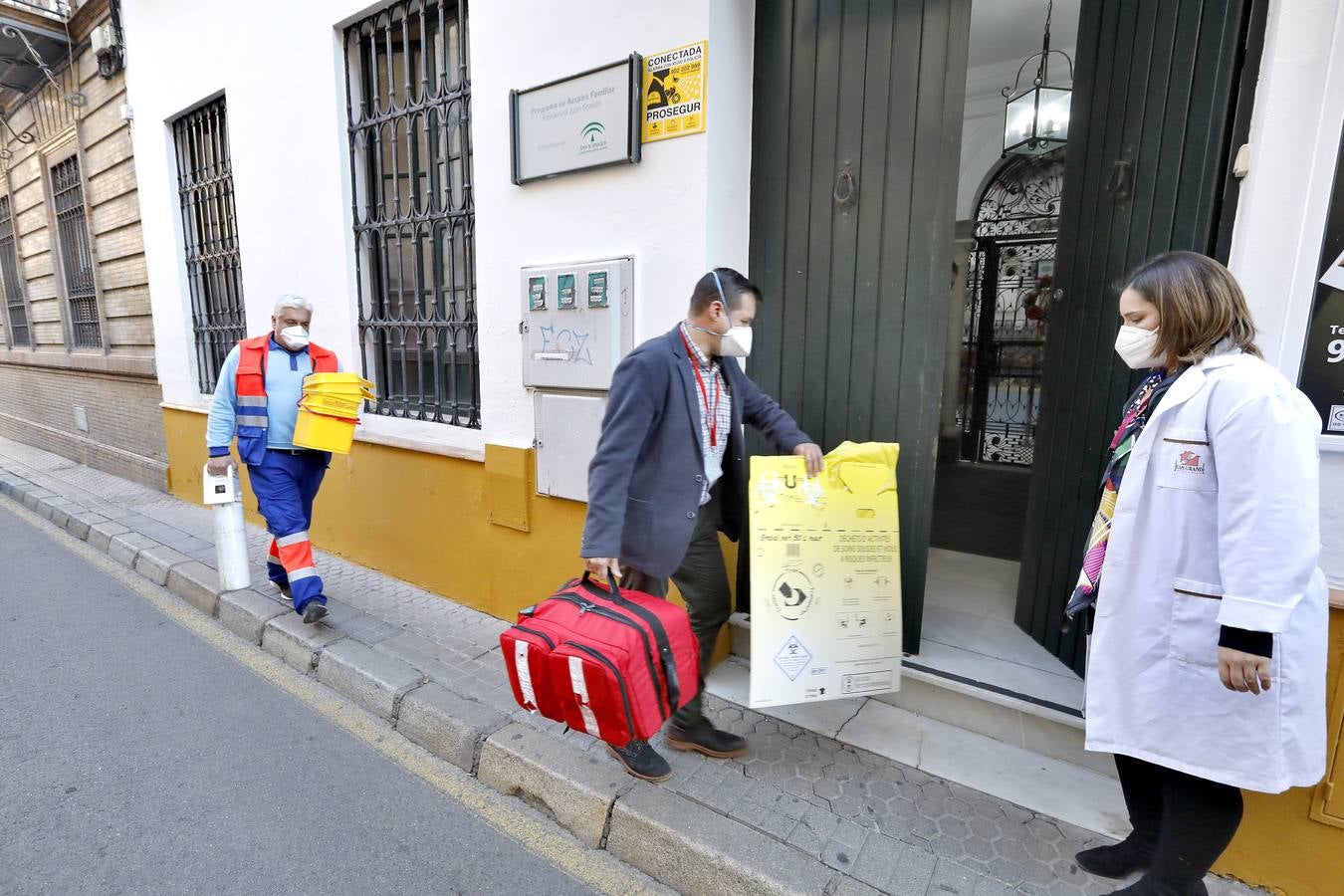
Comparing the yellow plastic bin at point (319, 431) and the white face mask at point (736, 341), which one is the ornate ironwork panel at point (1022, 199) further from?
the yellow plastic bin at point (319, 431)

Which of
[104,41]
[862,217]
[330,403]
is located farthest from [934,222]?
[104,41]

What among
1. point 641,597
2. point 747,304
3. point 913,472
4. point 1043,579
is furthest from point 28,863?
point 1043,579

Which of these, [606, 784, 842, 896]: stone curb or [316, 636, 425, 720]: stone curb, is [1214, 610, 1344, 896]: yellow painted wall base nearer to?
[606, 784, 842, 896]: stone curb

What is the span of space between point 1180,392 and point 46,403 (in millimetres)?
13470

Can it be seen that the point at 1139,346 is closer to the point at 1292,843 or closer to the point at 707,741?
the point at 1292,843

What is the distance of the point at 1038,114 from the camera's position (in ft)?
15.2

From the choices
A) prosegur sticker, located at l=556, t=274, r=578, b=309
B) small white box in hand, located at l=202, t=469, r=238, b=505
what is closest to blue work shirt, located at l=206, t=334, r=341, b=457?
small white box in hand, located at l=202, t=469, r=238, b=505

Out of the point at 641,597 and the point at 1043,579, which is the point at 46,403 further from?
the point at 1043,579

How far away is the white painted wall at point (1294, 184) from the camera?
186 cm

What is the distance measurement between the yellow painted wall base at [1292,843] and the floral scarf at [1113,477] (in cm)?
65

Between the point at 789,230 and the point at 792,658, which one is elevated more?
the point at 789,230

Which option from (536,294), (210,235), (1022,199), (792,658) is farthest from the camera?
(210,235)

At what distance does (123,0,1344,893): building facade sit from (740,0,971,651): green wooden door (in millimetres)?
10

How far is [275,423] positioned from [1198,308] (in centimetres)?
435
